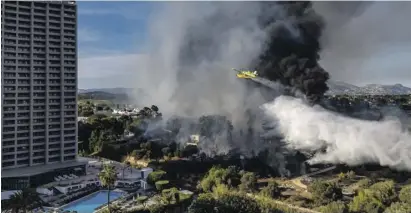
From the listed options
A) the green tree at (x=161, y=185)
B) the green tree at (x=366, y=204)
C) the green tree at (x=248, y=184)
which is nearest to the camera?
the green tree at (x=366, y=204)

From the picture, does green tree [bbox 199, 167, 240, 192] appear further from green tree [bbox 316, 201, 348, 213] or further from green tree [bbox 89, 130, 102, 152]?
green tree [bbox 89, 130, 102, 152]

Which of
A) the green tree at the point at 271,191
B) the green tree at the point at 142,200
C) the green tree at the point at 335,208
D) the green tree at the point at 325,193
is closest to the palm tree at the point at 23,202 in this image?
the green tree at the point at 142,200

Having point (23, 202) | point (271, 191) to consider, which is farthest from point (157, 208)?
point (271, 191)

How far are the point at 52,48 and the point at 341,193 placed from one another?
9.39 m

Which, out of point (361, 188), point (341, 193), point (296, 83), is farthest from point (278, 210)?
point (296, 83)

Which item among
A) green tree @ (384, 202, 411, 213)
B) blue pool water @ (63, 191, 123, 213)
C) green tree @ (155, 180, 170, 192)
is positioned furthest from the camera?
green tree @ (155, 180, 170, 192)

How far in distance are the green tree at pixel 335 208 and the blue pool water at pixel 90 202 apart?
520cm

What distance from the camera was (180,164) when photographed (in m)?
15.6

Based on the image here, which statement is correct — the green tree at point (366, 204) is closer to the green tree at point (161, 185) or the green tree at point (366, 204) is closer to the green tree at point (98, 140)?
the green tree at point (161, 185)

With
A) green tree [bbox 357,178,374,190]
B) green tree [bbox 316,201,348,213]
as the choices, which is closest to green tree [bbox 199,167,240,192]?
green tree [bbox 316,201,348,213]

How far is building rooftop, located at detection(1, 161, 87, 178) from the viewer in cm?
1302

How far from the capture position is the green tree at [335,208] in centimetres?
1010

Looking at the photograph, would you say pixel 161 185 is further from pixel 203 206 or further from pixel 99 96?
pixel 99 96

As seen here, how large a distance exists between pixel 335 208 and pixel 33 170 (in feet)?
28.3
